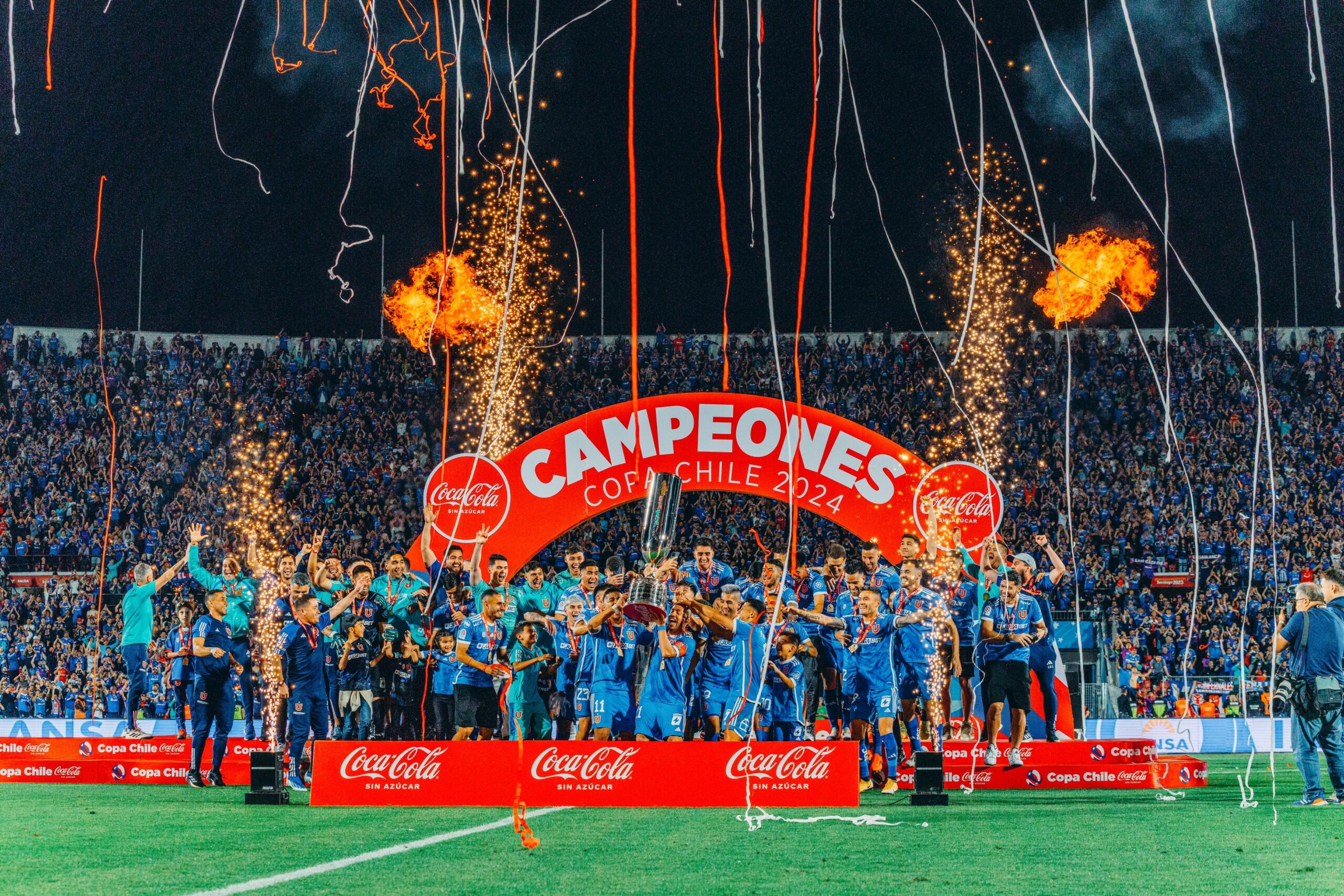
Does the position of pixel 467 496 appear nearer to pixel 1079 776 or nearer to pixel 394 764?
pixel 394 764

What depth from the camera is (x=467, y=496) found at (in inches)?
730

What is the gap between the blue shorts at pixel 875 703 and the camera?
1177 centimetres

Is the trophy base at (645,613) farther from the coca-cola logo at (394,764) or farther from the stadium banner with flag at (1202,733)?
the stadium banner with flag at (1202,733)

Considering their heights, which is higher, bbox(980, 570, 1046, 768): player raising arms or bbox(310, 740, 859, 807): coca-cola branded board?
bbox(980, 570, 1046, 768): player raising arms

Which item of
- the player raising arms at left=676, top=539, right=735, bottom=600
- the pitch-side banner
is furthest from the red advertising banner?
the pitch-side banner

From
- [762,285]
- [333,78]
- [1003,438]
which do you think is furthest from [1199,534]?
[333,78]

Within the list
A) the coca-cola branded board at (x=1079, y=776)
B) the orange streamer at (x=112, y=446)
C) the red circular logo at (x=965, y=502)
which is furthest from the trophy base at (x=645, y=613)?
the orange streamer at (x=112, y=446)

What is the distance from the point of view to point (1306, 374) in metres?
28.3

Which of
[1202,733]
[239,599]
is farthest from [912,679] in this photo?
[1202,733]

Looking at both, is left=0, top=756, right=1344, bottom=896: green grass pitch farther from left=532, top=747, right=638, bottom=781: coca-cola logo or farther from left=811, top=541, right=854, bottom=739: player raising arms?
left=811, top=541, right=854, bottom=739: player raising arms

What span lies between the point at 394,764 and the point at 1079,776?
6516mm

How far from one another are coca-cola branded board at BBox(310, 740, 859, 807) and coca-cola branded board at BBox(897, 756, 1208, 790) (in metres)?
2.81

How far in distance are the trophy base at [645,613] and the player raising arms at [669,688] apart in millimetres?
301

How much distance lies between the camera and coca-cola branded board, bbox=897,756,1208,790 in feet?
40.6
